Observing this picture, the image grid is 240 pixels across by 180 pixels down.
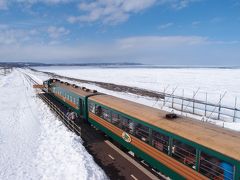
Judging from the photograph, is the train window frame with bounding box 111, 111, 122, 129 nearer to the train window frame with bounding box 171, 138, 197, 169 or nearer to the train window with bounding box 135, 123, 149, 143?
the train window with bounding box 135, 123, 149, 143

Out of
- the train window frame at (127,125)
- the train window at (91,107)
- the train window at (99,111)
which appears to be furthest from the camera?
the train window at (91,107)

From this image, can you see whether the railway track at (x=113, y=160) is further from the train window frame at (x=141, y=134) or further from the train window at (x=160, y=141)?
the train window at (x=160, y=141)

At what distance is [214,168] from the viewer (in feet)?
26.1

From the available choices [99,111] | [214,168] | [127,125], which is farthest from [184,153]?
[99,111]

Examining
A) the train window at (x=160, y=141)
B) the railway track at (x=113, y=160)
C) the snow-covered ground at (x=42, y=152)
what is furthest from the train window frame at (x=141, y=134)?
the snow-covered ground at (x=42, y=152)

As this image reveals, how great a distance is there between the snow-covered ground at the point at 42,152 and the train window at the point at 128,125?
2644mm

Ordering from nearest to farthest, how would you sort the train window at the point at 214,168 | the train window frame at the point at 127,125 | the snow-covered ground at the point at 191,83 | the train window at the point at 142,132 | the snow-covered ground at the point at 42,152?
the train window at the point at 214,168, the train window at the point at 142,132, the snow-covered ground at the point at 42,152, the train window frame at the point at 127,125, the snow-covered ground at the point at 191,83

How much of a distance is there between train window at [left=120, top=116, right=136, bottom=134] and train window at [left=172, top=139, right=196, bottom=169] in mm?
3398

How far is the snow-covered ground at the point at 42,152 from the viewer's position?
12.2m

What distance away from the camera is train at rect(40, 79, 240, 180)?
778 centimetres

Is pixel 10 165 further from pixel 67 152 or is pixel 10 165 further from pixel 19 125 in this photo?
pixel 19 125

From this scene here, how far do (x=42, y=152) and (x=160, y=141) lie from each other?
8.72 m

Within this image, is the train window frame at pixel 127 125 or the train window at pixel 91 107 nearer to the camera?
the train window frame at pixel 127 125

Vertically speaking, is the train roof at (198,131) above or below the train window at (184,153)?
above
